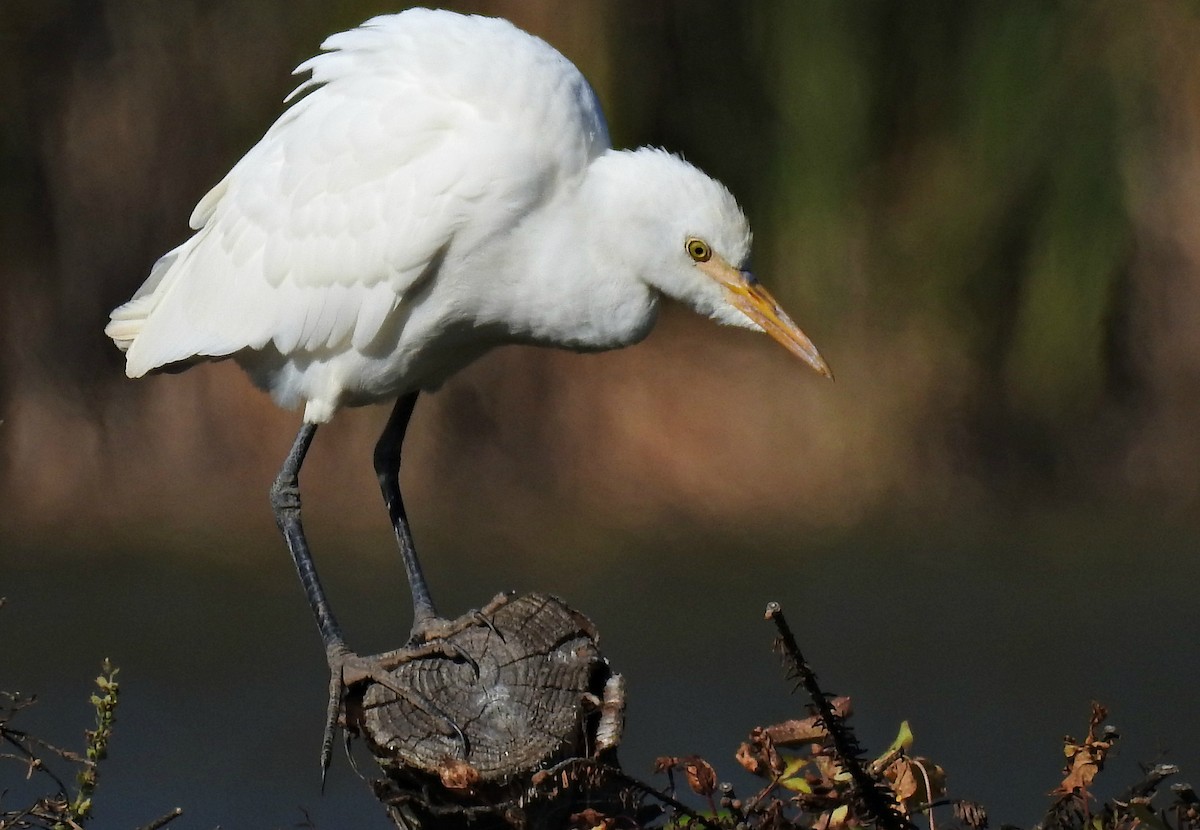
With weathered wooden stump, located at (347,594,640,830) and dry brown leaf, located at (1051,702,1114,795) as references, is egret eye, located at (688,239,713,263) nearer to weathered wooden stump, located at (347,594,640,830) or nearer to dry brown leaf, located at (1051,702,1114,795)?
weathered wooden stump, located at (347,594,640,830)

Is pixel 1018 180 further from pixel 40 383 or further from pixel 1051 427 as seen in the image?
pixel 40 383

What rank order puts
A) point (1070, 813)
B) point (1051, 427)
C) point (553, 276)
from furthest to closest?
point (1051, 427)
point (553, 276)
point (1070, 813)

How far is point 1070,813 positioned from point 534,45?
1430mm

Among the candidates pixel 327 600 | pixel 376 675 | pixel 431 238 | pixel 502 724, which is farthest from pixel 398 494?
pixel 502 724

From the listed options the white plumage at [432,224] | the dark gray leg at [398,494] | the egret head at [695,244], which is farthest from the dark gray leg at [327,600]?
the egret head at [695,244]

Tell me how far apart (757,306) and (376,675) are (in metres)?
0.74

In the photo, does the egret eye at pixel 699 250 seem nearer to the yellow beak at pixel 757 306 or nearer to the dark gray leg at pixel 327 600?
the yellow beak at pixel 757 306

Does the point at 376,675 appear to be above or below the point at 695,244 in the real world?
below

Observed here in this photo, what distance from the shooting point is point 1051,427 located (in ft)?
15.7

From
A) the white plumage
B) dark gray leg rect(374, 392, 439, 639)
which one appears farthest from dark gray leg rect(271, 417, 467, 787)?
the white plumage

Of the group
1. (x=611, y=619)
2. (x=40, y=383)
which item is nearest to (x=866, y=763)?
(x=611, y=619)

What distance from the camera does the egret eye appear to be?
7.70ft

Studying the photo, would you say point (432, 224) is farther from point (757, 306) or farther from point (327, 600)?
point (327, 600)

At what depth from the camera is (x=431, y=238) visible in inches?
96.0
